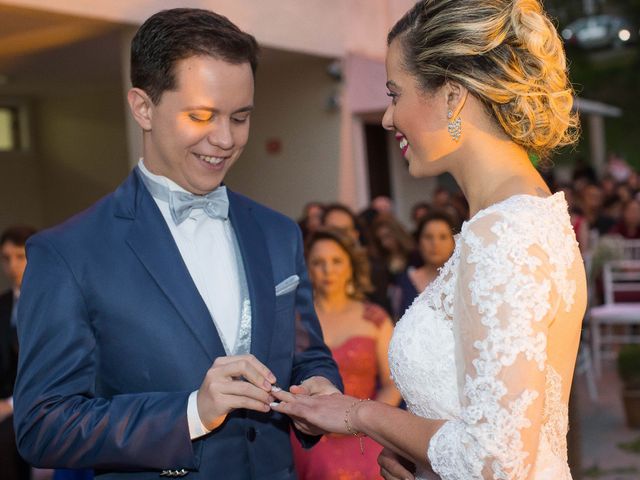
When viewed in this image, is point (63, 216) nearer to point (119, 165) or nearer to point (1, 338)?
point (119, 165)

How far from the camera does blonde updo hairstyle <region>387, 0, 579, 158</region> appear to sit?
2.35 metres

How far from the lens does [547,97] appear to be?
2424 millimetres

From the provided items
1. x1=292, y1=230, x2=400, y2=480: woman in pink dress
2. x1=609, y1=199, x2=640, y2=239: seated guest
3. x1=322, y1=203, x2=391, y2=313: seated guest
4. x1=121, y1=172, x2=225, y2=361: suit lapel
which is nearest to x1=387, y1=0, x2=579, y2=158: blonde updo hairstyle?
x1=121, y1=172, x2=225, y2=361: suit lapel

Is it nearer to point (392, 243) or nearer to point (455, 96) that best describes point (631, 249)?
point (392, 243)

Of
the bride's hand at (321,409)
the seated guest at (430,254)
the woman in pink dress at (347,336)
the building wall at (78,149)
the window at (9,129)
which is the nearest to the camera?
the bride's hand at (321,409)

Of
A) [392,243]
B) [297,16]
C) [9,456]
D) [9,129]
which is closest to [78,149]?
[9,129]

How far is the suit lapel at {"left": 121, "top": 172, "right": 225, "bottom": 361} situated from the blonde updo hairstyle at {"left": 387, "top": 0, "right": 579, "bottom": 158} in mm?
880

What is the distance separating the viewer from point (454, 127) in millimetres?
2436

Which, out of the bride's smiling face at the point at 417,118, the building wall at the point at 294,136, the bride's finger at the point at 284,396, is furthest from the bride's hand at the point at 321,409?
the building wall at the point at 294,136

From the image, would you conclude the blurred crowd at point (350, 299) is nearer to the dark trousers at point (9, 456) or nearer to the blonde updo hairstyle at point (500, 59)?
the dark trousers at point (9, 456)

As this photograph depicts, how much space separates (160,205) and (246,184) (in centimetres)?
992

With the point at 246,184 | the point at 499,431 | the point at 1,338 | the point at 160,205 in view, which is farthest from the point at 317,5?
the point at 499,431

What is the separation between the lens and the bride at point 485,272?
215 cm

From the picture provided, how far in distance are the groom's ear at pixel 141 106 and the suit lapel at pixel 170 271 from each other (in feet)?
0.90
